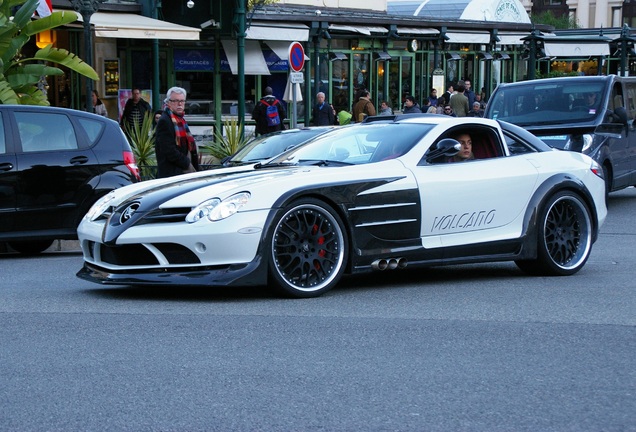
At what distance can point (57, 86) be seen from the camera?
2842 cm

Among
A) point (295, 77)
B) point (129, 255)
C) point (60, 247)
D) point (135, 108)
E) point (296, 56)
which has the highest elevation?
point (296, 56)

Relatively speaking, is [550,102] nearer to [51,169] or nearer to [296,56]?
[296,56]

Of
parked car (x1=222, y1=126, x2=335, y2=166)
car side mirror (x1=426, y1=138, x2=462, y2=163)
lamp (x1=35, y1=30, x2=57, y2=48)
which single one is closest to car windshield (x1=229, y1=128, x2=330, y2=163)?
parked car (x1=222, y1=126, x2=335, y2=166)

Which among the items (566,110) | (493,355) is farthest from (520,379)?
(566,110)

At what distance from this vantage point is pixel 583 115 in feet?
55.9

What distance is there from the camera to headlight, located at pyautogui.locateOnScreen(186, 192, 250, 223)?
7.80m

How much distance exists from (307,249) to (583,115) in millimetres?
10011

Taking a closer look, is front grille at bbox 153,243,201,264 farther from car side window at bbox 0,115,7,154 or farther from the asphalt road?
car side window at bbox 0,115,7,154

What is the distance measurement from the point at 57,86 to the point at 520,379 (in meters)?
24.4

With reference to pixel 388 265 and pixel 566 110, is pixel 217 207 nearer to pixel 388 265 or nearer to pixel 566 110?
pixel 388 265

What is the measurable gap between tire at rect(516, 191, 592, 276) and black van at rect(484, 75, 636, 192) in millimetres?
6810

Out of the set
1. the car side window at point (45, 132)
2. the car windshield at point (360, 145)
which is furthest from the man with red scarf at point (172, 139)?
the car windshield at point (360, 145)

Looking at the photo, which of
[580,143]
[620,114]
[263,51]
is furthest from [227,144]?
[263,51]

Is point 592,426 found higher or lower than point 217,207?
lower
